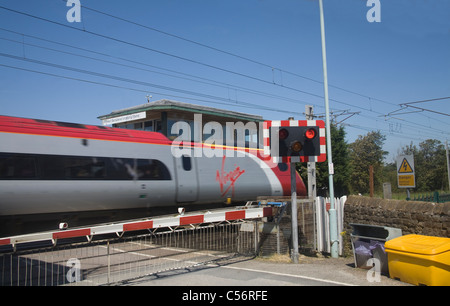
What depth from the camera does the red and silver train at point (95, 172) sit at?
29.6ft

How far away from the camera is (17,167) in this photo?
894 cm

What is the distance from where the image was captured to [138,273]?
701cm

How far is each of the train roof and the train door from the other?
82 centimetres

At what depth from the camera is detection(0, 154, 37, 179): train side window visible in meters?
8.74

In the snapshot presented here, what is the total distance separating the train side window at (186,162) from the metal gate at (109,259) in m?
4.14

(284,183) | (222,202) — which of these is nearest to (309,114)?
(284,183)

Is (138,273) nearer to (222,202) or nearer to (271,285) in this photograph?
(271,285)

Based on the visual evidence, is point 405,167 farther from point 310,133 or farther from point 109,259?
point 109,259

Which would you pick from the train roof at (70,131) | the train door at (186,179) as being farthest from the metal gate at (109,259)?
the train door at (186,179)

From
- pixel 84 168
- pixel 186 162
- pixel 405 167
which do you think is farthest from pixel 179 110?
pixel 405 167

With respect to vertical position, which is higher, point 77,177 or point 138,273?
point 77,177

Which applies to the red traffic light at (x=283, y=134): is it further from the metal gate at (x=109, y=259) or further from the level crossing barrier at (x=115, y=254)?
the metal gate at (x=109, y=259)

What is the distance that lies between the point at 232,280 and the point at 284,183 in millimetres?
10078
